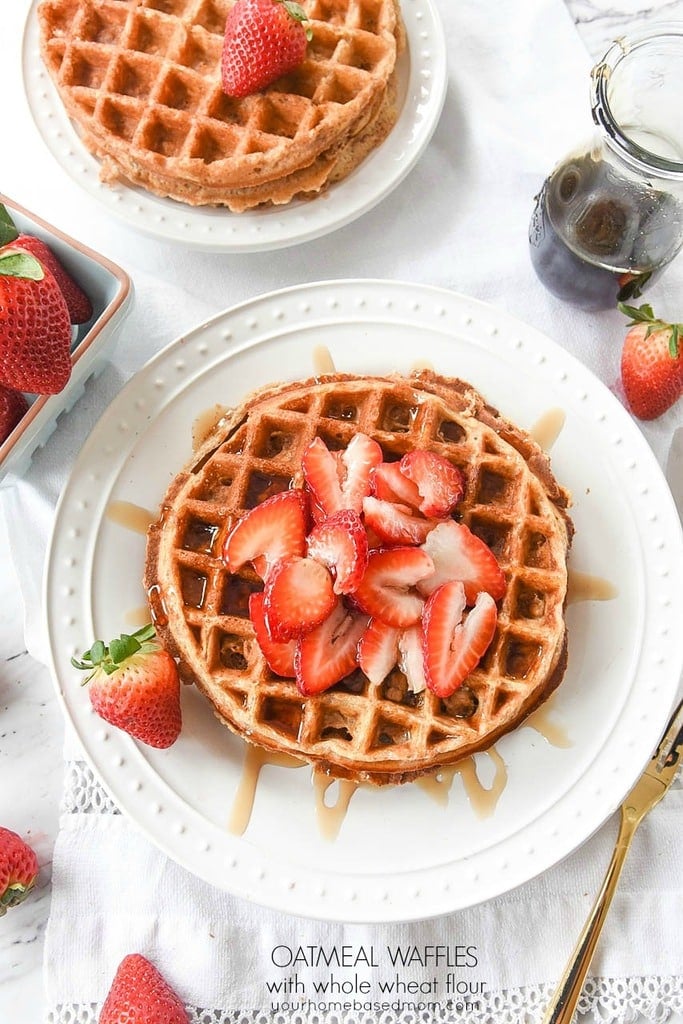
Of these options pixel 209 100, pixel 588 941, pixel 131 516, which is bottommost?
pixel 588 941

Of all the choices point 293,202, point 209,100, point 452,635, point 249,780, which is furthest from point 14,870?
point 209,100

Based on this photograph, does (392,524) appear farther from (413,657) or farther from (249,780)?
(249,780)

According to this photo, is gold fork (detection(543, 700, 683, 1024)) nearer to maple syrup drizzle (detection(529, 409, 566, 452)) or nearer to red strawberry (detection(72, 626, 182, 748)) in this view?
maple syrup drizzle (detection(529, 409, 566, 452))

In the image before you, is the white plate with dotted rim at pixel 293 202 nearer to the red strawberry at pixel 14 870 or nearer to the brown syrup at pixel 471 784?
the brown syrup at pixel 471 784

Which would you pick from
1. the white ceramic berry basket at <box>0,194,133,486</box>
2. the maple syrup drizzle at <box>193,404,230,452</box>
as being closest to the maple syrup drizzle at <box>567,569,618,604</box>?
the maple syrup drizzle at <box>193,404,230,452</box>

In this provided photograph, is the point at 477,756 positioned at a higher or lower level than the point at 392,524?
lower

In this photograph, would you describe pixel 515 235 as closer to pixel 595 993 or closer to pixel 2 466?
pixel 2 466

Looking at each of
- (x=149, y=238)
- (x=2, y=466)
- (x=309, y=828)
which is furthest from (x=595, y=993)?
(x=149, y=238)
